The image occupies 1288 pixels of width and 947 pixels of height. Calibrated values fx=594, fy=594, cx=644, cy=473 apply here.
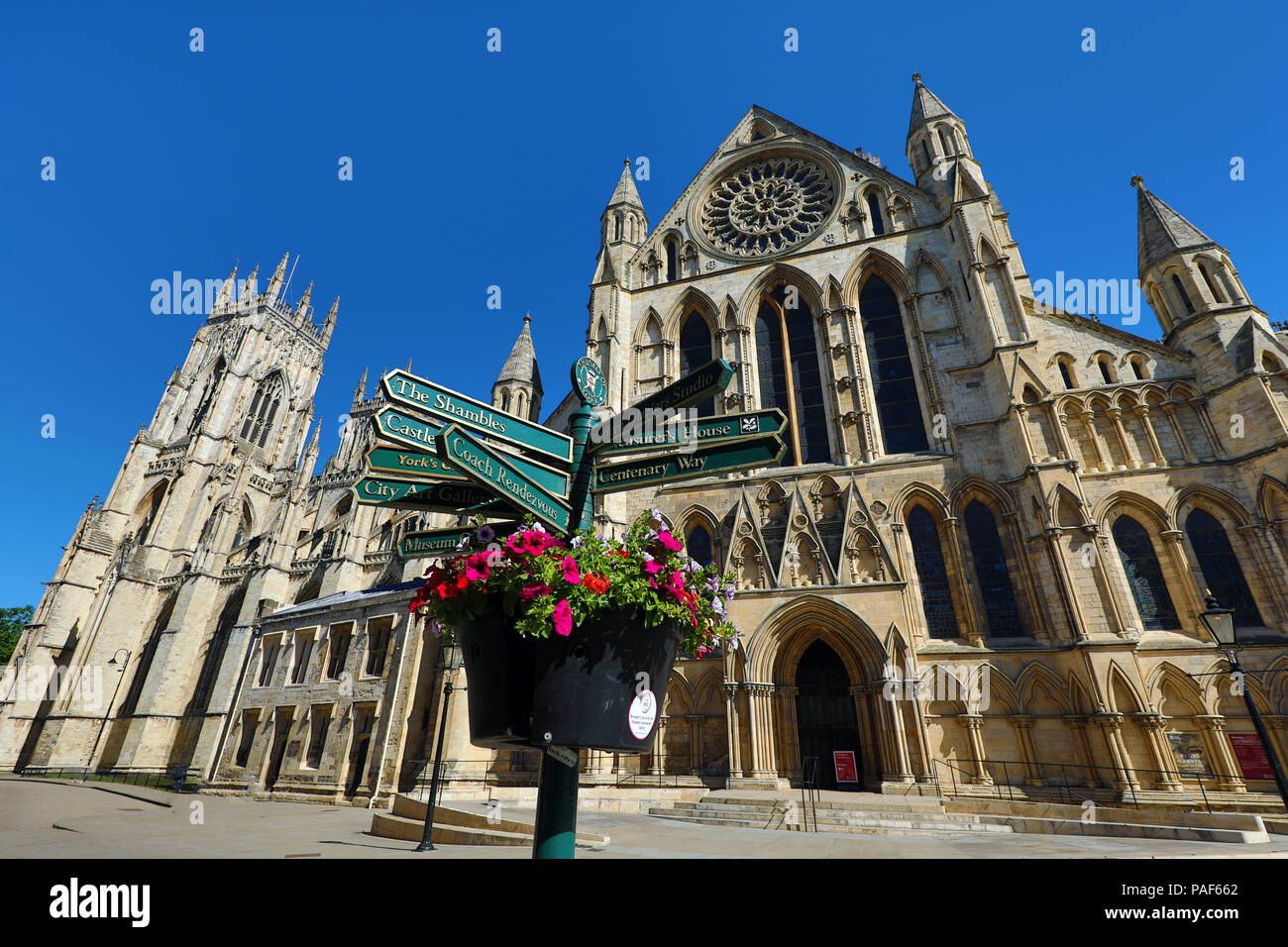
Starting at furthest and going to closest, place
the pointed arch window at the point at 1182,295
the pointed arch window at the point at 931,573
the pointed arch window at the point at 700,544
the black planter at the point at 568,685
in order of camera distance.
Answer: the pointed arch window at the point at 700,544 → the pointed arch window at the point at 1182,295 → the pointed arch window at the point at 931,573 → the black planter at the point at 568,685

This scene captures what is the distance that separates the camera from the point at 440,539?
11.0ft

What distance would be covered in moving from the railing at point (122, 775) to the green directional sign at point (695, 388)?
111 feet

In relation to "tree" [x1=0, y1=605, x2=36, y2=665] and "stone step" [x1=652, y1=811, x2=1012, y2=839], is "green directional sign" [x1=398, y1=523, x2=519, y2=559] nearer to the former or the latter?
"stone step" [x1=652, y1=811, x2=1012, y2=839]

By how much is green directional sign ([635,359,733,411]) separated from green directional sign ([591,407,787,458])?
126mm

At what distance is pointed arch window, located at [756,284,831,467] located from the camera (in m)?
19.6

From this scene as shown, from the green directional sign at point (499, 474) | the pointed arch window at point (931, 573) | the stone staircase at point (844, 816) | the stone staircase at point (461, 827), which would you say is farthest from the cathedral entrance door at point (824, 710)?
the green directional sign at point (499, 474)

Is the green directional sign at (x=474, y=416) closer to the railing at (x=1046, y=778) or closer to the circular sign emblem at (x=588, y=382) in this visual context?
the circular sign emblem at (x=588, y=382)

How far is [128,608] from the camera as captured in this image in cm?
4031

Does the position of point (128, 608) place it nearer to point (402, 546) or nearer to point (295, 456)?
point (295, 456)

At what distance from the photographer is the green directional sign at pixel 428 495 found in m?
3.13

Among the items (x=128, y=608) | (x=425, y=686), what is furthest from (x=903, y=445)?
(x=128, y=608)

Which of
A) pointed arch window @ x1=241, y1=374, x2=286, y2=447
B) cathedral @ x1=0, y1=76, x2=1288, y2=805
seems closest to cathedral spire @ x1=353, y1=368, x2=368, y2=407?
pointed arch window @ x1=241, y1=374, x2=286, y2=447

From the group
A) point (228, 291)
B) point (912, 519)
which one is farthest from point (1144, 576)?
point (228, 291)

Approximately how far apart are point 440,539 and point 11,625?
76.1 metres
